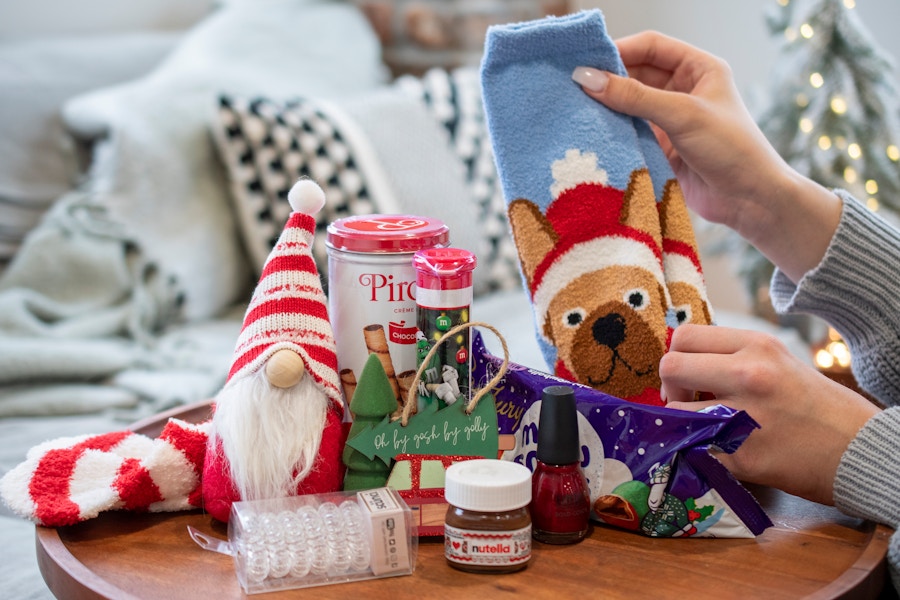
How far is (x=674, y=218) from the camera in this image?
0.80 metres

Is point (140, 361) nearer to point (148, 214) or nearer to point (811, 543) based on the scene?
point (148, 214)

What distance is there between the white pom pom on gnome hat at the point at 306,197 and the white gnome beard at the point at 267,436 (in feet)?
0.45

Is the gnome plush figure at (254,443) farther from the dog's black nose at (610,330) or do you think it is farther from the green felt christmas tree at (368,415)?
the dog's black nose at (610,330)

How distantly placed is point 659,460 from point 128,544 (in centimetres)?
38

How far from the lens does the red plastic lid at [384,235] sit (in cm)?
67

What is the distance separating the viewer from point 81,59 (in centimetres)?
174

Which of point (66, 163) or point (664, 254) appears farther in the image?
point (66, 163)

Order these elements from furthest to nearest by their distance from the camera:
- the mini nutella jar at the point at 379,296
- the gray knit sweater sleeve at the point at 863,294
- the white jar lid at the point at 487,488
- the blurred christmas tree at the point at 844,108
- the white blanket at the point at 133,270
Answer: the blurred christmas tree at the point at 844,108, the white blanket at the point at 133,270, the gray knit sweater sleeve at the point at 863,294, the mini nutella jar at the point at 379,296, the white jar lid at the point at 487,488

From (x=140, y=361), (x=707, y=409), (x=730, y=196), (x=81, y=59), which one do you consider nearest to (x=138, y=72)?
(x=81, y=59)

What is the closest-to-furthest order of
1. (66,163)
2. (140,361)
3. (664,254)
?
(664,254), (140,361), (66,163)

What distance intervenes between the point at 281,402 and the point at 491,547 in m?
0.18

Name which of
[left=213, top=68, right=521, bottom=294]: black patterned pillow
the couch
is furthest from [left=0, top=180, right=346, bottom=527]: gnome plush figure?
[left=213, top=68, right=521, bottom=294]: black patterned pillow

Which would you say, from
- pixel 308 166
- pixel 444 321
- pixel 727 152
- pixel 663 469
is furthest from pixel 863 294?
pixel 308 166

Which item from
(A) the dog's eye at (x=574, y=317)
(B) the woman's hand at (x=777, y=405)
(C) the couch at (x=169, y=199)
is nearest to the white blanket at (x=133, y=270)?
(C) the couch at (x=169, y=199)
